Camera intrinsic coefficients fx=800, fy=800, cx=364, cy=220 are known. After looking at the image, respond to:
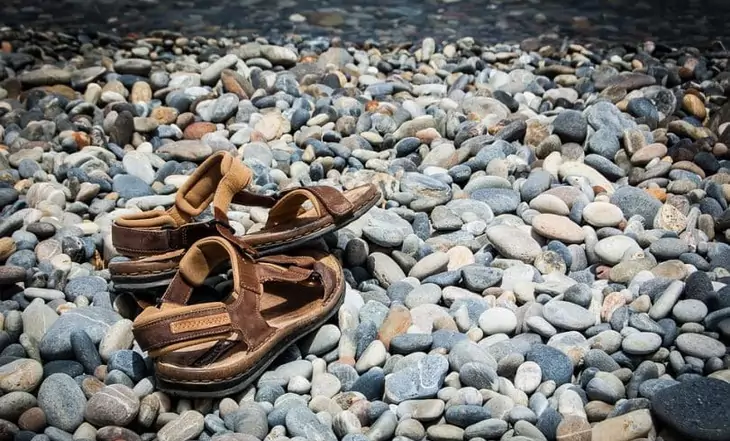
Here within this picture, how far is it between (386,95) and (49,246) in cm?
191

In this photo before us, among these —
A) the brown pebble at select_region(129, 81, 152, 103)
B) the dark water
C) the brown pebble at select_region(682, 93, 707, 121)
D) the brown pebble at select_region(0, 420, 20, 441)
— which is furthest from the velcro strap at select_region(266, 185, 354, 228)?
the dark water

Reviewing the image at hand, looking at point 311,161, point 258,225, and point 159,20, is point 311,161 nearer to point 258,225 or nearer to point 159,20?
point 258,225

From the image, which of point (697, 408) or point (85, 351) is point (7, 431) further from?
point (697, 408)

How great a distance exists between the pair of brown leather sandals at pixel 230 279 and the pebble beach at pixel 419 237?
3.3 inches

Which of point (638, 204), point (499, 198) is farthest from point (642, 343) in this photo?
point (499, 198)

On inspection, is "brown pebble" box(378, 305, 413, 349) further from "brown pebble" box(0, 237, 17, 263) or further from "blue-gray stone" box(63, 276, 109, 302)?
"brown pebble" box(0, 237, 17, 263)

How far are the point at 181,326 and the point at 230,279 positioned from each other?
0.50 m

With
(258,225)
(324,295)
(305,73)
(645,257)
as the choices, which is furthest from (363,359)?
(305,73)

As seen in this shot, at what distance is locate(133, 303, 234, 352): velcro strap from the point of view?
6.13ft

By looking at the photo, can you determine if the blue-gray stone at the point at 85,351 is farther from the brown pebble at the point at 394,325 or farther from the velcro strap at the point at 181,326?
the brown pebble at the point at 394,325

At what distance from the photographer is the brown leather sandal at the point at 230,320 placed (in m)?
1.88

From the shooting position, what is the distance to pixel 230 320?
6.31ft

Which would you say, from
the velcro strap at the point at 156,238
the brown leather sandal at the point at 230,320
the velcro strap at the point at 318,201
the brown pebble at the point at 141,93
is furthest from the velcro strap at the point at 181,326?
the brown pebble at the point at 141,93

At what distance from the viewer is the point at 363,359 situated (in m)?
2.05
